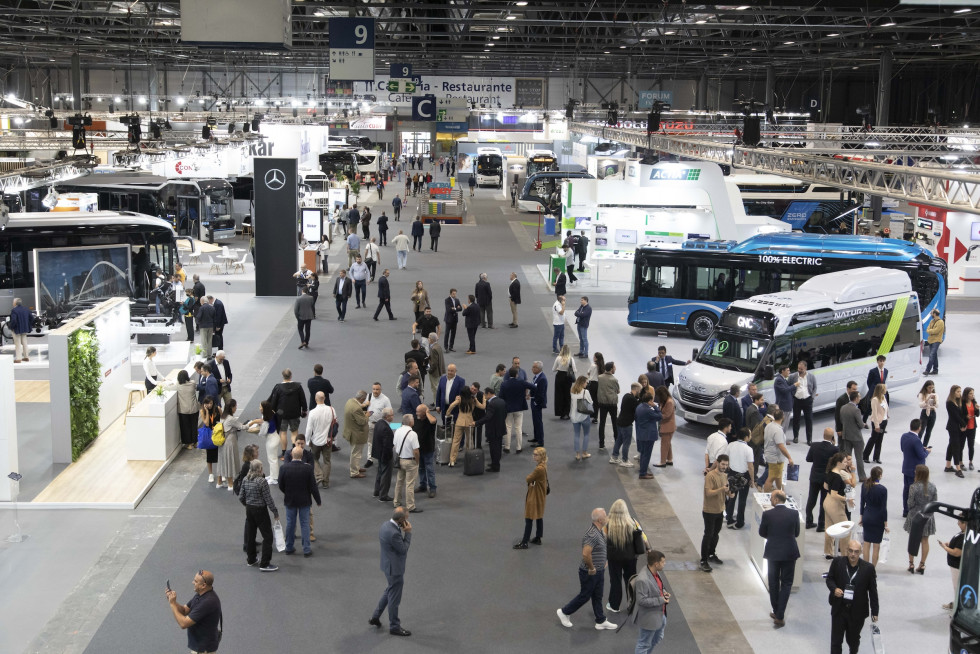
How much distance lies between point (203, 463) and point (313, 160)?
111 feet

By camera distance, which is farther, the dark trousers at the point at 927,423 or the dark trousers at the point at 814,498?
the dark trousers at the point at 927,423

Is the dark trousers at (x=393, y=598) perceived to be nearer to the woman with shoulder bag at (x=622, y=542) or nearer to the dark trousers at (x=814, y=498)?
the woman with shoulder bag at (x=622, y=542)

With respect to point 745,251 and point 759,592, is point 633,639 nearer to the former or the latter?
point 759,592

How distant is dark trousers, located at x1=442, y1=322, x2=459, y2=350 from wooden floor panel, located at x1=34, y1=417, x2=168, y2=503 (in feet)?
23.3

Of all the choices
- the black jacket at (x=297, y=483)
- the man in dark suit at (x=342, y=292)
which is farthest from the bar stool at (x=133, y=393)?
the man in dark suit at (x=342, y=292)

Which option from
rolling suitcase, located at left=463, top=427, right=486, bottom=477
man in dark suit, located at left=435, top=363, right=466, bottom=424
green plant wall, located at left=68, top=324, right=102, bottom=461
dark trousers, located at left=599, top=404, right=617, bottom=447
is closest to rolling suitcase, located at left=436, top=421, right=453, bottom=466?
man in dark suit, located at left=435, top=363, right=466, bottom=424

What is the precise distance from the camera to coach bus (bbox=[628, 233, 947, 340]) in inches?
774

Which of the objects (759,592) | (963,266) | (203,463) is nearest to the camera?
(759,592)

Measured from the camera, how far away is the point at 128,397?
594 inches

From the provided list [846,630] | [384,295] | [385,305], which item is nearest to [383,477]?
[846,630]

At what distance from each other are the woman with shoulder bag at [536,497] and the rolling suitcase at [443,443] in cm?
263

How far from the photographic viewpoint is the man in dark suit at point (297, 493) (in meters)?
9.97

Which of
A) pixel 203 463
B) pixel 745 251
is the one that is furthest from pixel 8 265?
pixel 745 251

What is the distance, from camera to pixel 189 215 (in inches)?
1326
